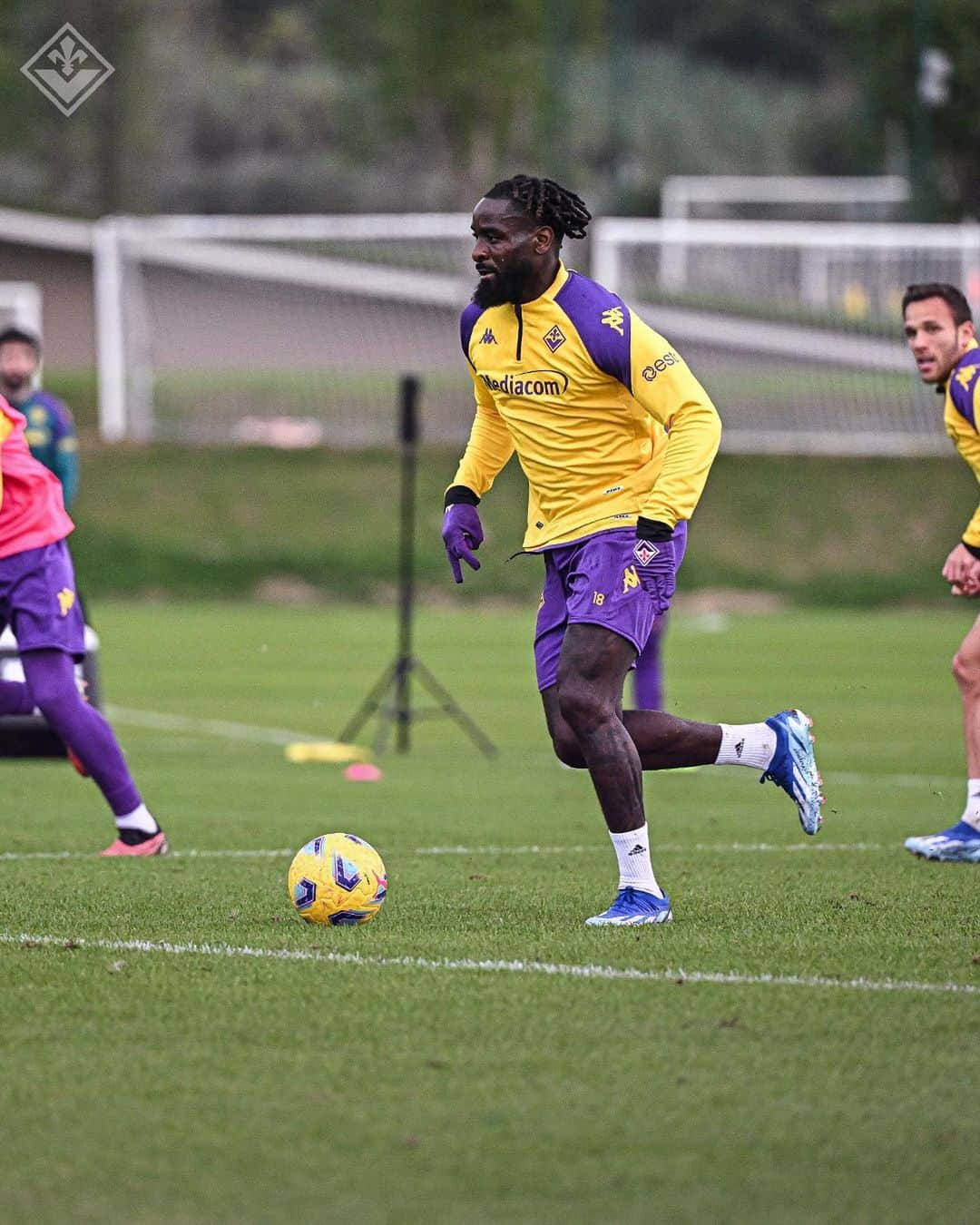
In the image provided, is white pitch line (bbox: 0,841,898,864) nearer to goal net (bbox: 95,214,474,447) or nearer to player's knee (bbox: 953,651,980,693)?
player's knee (bbox: 953,651,980,693)

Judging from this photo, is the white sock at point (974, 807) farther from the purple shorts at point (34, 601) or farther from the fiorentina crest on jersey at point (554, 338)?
the purple shorts at point (34, 601)

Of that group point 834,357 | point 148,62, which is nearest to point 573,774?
point 834,357

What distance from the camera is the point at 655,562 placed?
23.0 feet

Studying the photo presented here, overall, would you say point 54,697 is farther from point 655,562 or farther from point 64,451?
point 64,451

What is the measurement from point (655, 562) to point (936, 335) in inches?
99.0

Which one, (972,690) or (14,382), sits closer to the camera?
(972,690)

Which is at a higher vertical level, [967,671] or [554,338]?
[554,338]

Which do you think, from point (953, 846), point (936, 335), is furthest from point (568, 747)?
point (936, 335)

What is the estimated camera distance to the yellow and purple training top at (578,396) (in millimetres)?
6965

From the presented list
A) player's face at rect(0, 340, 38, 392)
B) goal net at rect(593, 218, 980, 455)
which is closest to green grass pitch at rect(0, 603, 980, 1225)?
player's face at rect(0, 340, 38, 392)

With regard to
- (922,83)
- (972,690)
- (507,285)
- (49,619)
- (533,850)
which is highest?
(922,83)

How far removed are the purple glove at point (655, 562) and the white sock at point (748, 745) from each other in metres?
0.54

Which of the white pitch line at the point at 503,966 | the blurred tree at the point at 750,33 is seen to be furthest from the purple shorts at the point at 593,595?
the blurred tree at the point at 750,33

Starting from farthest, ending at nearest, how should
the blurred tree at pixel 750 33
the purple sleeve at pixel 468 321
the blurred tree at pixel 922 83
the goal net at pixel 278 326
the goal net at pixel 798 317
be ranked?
the blurred tree at pixel 750 33 < the blurred tree at pixel 922 83 < the goal net at pixel 278 326 < the goal net at pixel 798 317 < the purple sleeve at pixel 468 321
